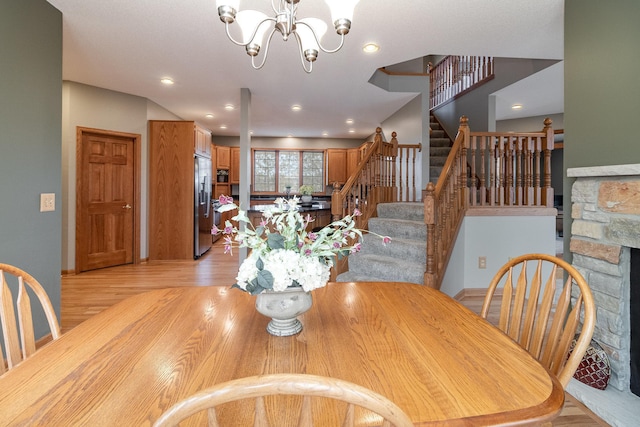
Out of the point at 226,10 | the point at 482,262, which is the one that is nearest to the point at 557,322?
the point at 226,10

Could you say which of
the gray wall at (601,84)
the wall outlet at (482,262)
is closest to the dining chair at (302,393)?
the gray wall at (601,84)

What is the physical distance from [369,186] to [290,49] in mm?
1874

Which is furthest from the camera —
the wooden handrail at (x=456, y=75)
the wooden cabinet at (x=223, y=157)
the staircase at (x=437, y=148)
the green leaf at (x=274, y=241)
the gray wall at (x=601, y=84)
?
the wooden cabinet at (x=223, y=157)

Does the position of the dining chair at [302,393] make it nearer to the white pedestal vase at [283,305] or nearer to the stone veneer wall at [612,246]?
the white pedestal vase at [283,305]

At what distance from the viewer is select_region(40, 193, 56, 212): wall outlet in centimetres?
263

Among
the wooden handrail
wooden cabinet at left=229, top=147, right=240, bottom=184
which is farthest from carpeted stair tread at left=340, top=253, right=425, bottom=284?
wooden cabinet at left=229, top=147, right=240, bottom=184

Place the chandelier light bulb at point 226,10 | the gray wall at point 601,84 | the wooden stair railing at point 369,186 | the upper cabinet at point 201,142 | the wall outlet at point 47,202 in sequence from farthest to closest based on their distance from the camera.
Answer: the upper cabinet at point 201,142 < the wooden stair railing at point 369,186 < the wall outlet at point 47,202 < the gray wall at point 601,84 < the chandelier light bulb at point 226,10

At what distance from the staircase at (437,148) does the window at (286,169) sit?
316cm

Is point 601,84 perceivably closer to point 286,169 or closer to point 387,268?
point 387,268

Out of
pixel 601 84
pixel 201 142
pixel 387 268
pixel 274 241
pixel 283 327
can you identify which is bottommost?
pixel 387 268

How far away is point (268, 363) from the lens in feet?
2.81

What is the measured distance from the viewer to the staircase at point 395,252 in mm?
3398

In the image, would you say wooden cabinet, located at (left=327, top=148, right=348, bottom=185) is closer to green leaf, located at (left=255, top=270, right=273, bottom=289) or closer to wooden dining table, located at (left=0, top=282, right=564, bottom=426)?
wooden dining table, located at (left=0, top=282, right=564, bottom=426)

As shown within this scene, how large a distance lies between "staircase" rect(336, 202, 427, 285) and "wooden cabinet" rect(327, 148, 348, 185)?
15.2 feet
